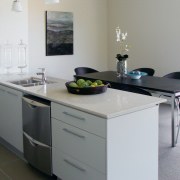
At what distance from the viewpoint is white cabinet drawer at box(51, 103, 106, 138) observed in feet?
6.73

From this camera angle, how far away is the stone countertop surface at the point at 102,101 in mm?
2109

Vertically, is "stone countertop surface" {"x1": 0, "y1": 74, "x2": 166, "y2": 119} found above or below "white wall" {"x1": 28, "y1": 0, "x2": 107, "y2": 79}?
below

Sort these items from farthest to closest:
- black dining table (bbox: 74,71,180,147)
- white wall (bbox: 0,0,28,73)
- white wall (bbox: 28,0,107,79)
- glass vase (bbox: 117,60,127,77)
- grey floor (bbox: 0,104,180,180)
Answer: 1. white wall (bbox: 28,0,107,79)
2. glass vase (bbox: 117,60,127,77)
3. white wall (bbox: 0,0,28,73)
4. black dining table (bbox: 74,71,180,147)
5. grey floor (bbox: 0,104,180,180)

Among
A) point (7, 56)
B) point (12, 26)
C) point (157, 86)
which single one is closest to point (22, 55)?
point (7, 56)

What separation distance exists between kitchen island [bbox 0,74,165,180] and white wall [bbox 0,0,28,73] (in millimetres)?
1930

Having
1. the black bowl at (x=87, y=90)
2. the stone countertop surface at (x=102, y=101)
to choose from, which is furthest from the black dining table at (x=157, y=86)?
the black bowl at (x=87, y=90)

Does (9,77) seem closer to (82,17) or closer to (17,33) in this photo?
(17,33)

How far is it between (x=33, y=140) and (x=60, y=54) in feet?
9.78

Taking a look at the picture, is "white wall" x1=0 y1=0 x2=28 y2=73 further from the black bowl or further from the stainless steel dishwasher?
the black bowl

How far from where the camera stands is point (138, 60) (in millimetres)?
5988

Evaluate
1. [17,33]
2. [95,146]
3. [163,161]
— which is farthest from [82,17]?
[95,146]

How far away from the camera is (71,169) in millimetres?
2410

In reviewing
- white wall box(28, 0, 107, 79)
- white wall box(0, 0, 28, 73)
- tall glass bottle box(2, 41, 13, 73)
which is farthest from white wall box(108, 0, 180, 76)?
tall glass bottle box(2, 41, 13, 73)

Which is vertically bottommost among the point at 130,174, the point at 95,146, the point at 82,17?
the point at 130,174
